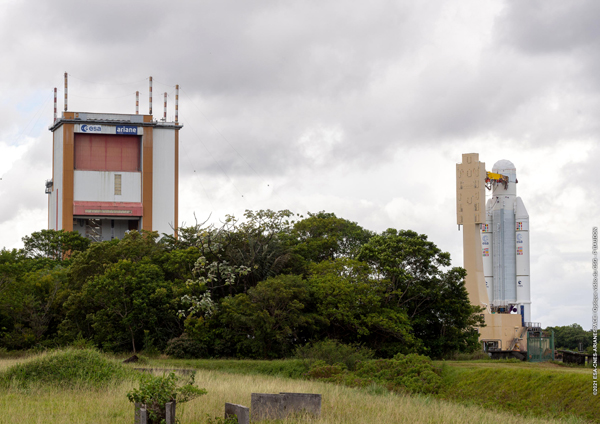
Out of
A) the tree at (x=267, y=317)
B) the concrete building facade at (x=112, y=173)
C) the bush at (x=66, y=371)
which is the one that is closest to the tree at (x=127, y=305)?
the tree at (x=267, y=317)

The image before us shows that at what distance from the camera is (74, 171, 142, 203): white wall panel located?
298 feet

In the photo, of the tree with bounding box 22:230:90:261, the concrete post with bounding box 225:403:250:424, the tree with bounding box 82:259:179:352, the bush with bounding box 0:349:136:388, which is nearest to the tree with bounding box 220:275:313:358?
the tree with bounding box 82:259:179:352

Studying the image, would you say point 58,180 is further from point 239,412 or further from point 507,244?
point 239,412

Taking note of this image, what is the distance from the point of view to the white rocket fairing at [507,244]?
89.8 meters

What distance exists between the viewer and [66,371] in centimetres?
2559

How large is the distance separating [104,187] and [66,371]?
68861 mm

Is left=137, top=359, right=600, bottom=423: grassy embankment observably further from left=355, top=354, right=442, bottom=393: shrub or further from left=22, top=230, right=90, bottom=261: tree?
left=22, top=230, right=90, bottom=261: tree

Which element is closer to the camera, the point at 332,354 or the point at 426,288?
the point at 332,354

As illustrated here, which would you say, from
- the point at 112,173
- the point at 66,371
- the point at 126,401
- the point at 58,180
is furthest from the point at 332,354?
→ the point at 58,180

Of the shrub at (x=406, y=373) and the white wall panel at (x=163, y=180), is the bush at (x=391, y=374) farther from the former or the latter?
the white wall panel at (x=163, y=180)

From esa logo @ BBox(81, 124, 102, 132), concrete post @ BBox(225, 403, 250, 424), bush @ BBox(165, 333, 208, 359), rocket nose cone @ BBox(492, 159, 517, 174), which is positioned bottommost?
bush @ BBox(165, 333, 208, 359)

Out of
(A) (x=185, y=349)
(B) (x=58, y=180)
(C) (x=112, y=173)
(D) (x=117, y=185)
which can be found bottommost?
(A) (x=185, y=349)

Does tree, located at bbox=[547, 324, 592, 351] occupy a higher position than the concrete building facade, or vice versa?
the concrete building facade

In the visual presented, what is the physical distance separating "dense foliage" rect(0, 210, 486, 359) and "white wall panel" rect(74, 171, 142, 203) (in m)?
43.5
